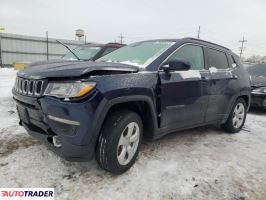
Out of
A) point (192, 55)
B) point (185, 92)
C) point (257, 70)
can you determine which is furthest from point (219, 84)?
point (257, 70)

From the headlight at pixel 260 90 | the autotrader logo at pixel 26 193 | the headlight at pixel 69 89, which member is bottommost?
the autotrader logo at pixel 26 193

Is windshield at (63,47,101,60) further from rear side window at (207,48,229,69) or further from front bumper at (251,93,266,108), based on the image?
front bumper at (251,93,266,108)

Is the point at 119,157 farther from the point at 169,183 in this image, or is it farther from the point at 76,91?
the point at 76,91

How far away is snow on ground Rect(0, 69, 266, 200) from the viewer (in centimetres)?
267

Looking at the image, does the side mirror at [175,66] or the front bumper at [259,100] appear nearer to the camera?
the side mirror at [175,66]

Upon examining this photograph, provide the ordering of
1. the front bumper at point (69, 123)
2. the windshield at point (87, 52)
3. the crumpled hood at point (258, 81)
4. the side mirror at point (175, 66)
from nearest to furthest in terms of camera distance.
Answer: the front bumper at point (69, 123)
the side mirror at point (175, 66)
the windshield at point (87, 52)
the crumpled hood at point (258, 81)

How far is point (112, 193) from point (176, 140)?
6.36ft

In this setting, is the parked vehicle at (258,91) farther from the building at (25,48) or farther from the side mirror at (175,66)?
the building at (25,48)

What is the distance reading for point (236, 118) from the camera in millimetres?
5023

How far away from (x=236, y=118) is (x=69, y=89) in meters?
3.67

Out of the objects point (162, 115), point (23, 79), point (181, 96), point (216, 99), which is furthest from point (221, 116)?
point (23, 79)

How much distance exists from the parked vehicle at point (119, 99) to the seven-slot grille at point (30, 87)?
0.4 inches

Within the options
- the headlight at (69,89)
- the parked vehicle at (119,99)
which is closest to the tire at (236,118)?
the parked vehicle at (119,99)

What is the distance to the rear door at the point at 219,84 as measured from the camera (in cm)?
421
